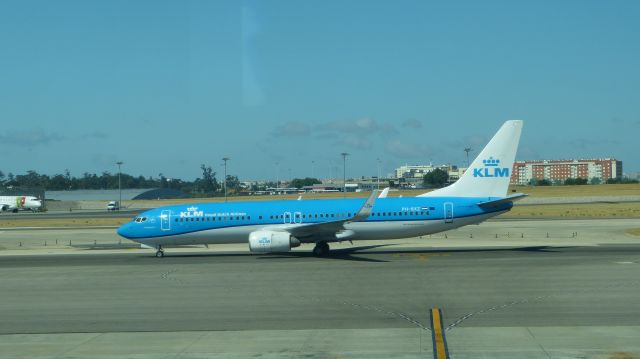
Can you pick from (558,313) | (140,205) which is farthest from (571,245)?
(140,205)

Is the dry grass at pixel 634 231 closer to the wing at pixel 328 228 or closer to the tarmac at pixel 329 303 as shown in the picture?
the tarmac at pixel 329 303

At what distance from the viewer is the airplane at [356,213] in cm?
3691

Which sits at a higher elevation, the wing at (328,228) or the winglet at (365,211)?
the winglet at (365,211)

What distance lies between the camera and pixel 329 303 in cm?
2078

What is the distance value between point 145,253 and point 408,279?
819 inches

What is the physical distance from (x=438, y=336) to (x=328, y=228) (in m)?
20.1

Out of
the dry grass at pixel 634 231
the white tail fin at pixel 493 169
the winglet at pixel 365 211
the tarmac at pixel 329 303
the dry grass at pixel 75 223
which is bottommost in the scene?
the tarmac at pixel 329 303

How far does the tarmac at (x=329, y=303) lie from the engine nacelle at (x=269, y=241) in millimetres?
723

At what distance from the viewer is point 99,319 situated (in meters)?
19.1

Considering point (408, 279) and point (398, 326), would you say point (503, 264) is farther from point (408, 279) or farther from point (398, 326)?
point (398, 326)

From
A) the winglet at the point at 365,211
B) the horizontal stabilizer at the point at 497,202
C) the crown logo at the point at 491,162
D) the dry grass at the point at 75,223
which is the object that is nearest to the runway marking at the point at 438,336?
the winglet at the point at 365,211

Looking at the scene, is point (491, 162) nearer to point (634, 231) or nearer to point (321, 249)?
point (321, 249)

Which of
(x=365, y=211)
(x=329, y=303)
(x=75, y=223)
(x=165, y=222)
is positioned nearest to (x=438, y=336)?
(x=329, y=303)

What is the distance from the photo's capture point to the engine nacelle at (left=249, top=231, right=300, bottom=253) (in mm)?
34938
